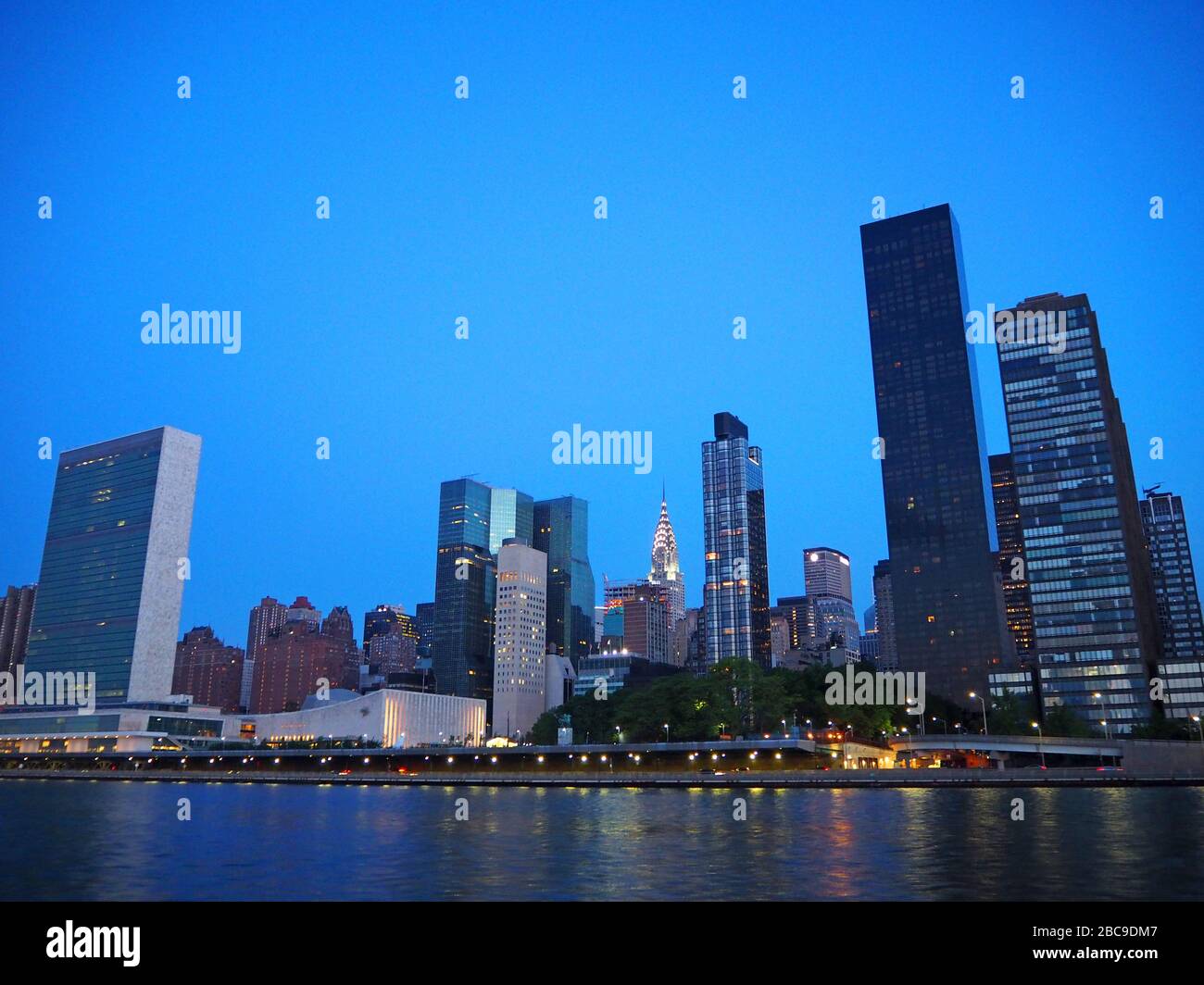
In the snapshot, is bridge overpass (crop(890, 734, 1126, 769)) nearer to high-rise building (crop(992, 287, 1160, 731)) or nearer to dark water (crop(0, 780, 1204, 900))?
high-rise building (crop(992, 287, 1160, 731))

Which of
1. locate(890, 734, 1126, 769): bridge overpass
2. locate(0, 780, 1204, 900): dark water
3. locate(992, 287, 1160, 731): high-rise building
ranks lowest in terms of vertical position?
locate(0, 780, 1204, 900): dark water

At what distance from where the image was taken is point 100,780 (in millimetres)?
174250

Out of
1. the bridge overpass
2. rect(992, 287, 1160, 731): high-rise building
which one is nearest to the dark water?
the bridge overpass

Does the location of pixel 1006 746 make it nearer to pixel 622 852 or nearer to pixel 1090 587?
pixel 1090 587

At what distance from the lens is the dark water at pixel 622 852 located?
33156 millimetres

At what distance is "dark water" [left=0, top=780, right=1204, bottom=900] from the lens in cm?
3316

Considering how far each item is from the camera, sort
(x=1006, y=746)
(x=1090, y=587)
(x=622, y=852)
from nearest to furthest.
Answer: (x=622, y=852) < (x=1006, y=746) < (x=1090, y=587)

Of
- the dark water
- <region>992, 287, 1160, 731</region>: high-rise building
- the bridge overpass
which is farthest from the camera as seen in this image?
<region>992, 287, 1160, 731</region>: high-rise building

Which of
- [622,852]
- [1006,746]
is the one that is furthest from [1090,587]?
[622,852]

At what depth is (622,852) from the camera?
44781mm

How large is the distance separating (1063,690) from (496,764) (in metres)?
116

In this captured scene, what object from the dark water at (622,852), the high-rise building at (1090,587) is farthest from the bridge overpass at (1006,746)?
the dark water at (622,852)
